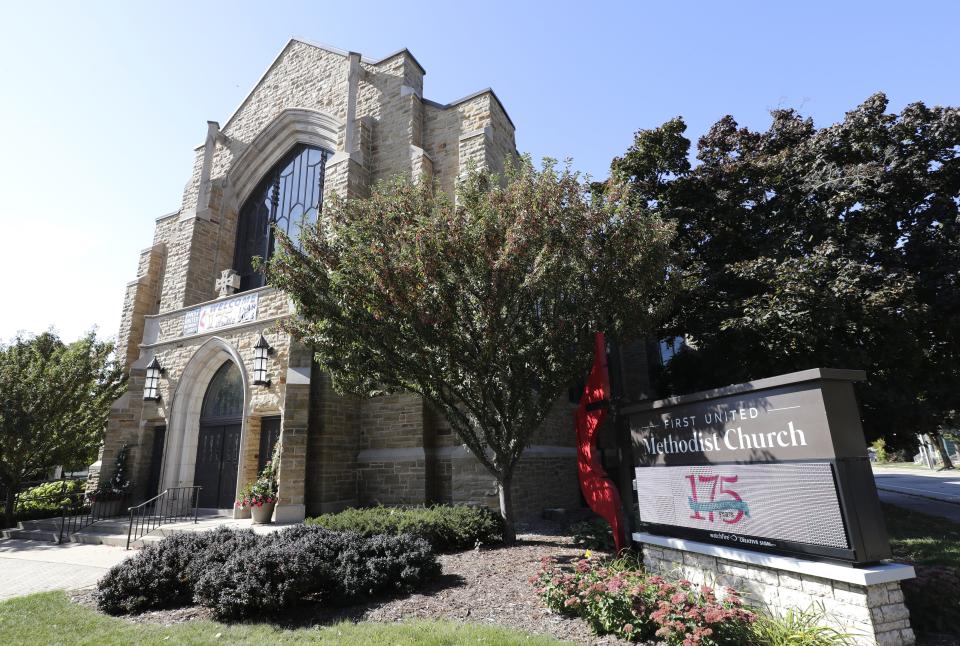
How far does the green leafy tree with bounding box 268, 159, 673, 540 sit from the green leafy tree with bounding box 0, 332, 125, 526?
10.8 metres

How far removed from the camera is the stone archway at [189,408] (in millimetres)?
13117

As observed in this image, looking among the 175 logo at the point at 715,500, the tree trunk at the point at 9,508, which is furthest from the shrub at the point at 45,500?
the 175 logo at the point at 715,500

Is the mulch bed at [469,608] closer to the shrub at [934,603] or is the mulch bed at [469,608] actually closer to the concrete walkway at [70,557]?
the concrete walkway at [70,557]

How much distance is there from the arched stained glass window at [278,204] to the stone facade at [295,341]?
0.29 m

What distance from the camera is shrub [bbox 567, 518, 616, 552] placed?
742cm

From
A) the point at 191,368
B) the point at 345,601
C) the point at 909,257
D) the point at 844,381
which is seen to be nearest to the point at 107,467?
the point at 191,368

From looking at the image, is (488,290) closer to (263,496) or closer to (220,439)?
(263,496)

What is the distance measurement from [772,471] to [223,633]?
5.40 m

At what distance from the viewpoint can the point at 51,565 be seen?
8.96 meters

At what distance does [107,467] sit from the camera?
13.8 meters

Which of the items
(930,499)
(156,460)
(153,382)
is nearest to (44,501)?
(156,460)

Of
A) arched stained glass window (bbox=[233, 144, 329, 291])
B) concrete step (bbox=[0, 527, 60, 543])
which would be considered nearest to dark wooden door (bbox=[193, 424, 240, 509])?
concrete step (bbox=[0, 527, 60, 543])

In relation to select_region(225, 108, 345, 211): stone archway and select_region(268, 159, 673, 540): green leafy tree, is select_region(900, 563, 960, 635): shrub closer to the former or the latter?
select_region(268, 159, 673, 540): green leafy tree

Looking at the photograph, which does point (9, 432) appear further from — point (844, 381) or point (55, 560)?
point (844, 381)
